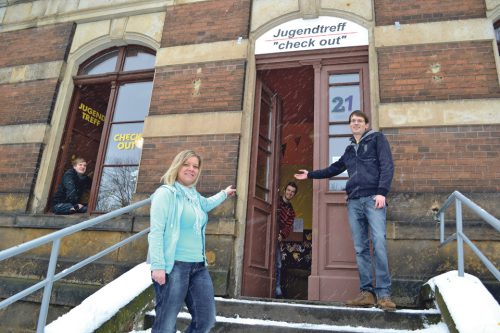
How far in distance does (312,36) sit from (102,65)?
3.66m

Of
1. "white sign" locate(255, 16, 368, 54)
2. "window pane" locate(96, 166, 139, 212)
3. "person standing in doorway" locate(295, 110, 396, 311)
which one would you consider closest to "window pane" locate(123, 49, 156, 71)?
"window pane" locate(96, 166, 139, 212)

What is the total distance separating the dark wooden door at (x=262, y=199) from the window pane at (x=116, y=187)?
1.82 m

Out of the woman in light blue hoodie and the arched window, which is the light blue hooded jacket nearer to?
the woman in light blue hoodie

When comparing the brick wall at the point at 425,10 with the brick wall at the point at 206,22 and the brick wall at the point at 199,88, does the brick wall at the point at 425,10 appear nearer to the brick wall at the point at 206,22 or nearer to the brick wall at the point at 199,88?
the brick wall at the point at 206,22

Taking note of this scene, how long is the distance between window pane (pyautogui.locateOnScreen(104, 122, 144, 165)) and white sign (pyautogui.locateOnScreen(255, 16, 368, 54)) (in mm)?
2252

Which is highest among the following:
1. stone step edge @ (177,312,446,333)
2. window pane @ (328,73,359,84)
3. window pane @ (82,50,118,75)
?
window pane @ (82,50,118,75)

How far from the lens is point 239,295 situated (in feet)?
16.3

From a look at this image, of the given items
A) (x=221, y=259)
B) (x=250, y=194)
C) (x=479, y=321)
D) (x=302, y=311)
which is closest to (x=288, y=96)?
(x=250, y=194)

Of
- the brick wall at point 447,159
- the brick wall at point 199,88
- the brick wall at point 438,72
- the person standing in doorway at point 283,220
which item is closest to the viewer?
the brick wall at point 447,159

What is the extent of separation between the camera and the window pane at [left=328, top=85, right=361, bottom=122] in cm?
557

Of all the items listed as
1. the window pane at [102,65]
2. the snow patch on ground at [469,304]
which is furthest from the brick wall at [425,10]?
the window pane at [102,65]

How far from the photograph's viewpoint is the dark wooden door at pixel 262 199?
17.6ft

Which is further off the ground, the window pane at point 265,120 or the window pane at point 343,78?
the window pane at point 343,78

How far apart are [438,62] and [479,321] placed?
336 centimetres
